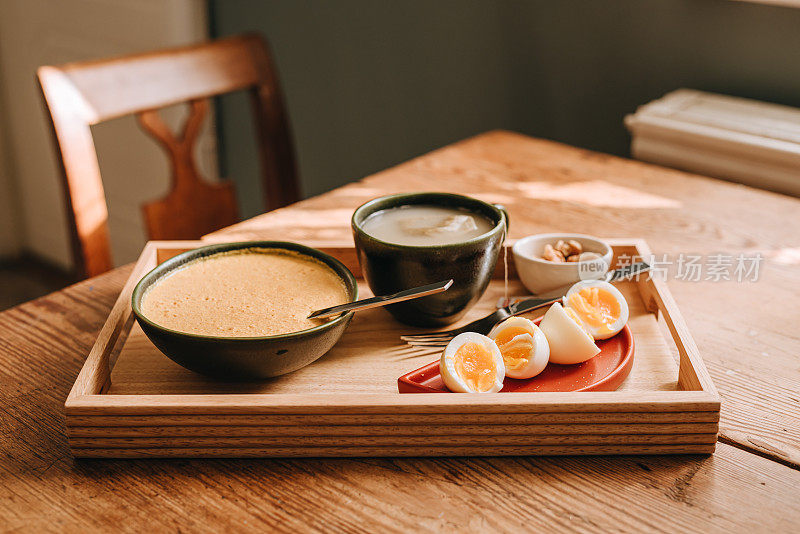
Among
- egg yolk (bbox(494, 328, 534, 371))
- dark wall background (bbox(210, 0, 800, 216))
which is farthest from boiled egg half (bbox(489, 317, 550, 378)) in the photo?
dark wall background (bbox(210, 0, 800, 216))

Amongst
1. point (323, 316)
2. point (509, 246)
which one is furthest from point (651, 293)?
point (323, 316)

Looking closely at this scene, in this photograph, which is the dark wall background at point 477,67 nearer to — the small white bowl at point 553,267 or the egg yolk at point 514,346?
the small white bowl at point 553,267

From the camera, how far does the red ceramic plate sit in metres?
0.77

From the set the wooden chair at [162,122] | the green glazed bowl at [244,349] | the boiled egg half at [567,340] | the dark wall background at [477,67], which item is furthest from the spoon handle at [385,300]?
the dark wall background at [477,67]

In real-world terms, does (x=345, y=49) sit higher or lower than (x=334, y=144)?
higher

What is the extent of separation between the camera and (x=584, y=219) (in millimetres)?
1302

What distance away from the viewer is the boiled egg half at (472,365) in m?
0.75

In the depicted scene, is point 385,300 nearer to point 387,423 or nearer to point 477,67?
point 387,423

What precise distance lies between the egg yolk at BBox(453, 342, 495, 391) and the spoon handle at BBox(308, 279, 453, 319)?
0.08 meters

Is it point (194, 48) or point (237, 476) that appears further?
point (194, 48)

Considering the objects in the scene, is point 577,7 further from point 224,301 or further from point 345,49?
point 224,301

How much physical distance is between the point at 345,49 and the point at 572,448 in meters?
1.96

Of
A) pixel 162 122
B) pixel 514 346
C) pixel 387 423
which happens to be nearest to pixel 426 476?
pixel 387 423

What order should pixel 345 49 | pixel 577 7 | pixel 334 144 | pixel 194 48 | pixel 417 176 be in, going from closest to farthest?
pixel 417 176, pixel 194 48, pixel 577 7, pixel 345 49, pixel 334 144
